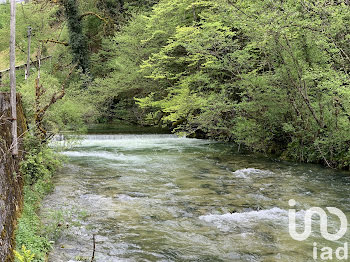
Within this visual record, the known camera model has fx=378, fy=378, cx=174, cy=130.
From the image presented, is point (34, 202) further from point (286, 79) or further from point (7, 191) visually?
point (286, 79)

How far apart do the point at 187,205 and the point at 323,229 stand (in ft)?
9.29

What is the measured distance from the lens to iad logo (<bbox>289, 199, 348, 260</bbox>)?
581 cm

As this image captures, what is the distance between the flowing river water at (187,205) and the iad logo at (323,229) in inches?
4.5

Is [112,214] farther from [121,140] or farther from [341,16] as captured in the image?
[121,140]

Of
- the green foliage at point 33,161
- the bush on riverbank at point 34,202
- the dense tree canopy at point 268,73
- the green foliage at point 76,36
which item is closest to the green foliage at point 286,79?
the dense tree canopy at point 268,73

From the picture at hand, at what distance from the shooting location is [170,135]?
22438 mm

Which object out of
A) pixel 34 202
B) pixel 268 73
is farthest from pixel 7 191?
pixel 268 73

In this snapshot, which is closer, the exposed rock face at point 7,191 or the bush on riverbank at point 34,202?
the exposed rock face at point 7,191

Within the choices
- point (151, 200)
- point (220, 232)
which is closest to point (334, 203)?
point (220, 232)

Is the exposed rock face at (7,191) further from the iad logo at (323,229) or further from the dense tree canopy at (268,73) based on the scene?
the dense tree canopy at (268,73)

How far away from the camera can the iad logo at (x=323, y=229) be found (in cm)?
581

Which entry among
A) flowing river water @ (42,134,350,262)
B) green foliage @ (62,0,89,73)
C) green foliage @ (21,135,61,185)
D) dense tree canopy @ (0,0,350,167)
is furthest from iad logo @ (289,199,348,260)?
green foliage @ (62,0,89,73)

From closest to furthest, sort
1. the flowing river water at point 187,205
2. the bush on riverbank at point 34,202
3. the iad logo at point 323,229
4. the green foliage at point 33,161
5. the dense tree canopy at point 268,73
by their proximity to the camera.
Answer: the bush on riverbank at point 34,202 → the iad logo at point 323,229 → the flowing river water at point 187,205 → the green foliage at point 33,161 → the dense tree canopy at point 268,73

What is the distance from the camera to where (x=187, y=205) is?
8.34 m
